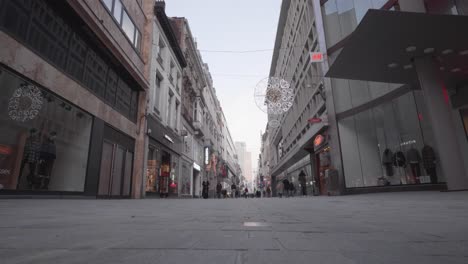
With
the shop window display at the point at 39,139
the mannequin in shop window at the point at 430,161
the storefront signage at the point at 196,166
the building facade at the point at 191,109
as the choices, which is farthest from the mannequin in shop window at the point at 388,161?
the storefront signage at the point at 196,166

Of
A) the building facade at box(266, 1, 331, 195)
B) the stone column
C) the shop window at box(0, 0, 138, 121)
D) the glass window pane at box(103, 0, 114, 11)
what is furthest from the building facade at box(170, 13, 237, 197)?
the stone column

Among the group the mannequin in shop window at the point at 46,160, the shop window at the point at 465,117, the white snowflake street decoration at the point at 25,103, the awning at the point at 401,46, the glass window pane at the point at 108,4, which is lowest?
the mannequin in shop window at the point at 46,160

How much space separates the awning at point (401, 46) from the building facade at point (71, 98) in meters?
11.0

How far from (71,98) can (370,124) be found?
17.3 m

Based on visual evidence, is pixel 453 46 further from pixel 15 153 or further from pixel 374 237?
pixel 15 153

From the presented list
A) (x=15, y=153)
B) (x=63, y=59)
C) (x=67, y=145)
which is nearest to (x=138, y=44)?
(x=63, y=59)

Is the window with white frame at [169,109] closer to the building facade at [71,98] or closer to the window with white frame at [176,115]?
the window with white frame at [176,115]

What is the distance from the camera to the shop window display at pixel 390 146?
577 inches

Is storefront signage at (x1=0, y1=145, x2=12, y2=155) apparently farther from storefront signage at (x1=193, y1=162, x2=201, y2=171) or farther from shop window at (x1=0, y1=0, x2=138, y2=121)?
storefront signage at (x1=193, y1=162, x2=201, y2=171)

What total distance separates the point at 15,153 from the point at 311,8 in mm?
25540

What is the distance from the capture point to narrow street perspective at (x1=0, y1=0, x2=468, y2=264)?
5.81 ft

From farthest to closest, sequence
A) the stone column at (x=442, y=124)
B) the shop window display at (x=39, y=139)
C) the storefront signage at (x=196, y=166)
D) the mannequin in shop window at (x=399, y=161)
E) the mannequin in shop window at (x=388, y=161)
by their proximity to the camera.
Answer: the storefront signage at (x=196, y=166) < the mannequin in shop window at (x=388, y=161) < the mannequin in shop window at (x=399, y=161) < the stone column at (x=442, y=124) < the shop window display at (x=39, y=139)

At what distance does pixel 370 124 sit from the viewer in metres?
18.5

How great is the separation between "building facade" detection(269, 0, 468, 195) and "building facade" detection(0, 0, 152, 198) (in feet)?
36.3
